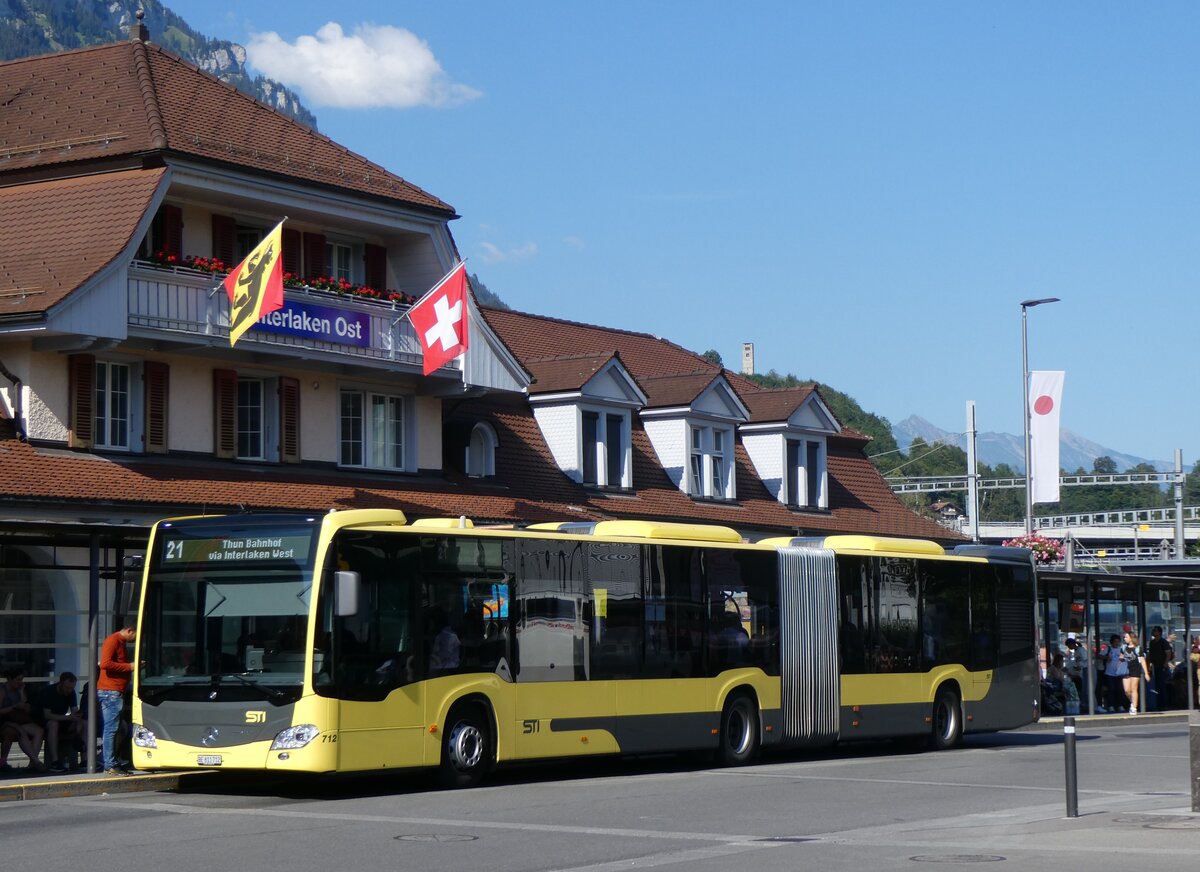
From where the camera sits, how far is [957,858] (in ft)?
44.1

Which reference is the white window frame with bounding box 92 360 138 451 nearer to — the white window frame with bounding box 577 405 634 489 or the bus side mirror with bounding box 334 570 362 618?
the bus side mirror with bounding box 334 570 362 618

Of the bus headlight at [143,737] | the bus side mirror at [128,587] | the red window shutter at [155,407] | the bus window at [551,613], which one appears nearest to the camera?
the bus headlight at [143,737]

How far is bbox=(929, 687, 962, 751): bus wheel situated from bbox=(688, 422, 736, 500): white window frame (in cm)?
1439

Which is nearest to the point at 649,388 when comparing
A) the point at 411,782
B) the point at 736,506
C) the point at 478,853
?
the point at 736,506

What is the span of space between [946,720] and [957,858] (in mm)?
15844

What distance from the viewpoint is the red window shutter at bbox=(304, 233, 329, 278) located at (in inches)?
1303

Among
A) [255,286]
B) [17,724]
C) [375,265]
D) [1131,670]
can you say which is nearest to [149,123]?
[255,286]

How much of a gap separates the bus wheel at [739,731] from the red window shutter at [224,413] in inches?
427

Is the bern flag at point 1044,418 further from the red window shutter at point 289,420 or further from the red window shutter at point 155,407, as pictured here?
the red window shutter at point 155,407

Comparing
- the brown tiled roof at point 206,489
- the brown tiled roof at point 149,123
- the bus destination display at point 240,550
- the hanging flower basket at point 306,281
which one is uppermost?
the brown tiled roof at point 149,123

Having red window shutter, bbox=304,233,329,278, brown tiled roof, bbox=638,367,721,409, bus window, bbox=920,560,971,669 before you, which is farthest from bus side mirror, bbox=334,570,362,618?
brown tiled roof, bbox=638,367,721,409

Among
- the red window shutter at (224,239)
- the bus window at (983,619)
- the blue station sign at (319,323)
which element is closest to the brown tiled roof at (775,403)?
the blue station sign at (319,323)

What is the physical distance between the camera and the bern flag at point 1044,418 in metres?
44.3

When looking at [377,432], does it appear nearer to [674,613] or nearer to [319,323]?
[319,323]
